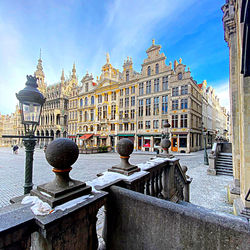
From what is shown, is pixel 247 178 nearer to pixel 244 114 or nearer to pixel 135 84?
pixel 244 114

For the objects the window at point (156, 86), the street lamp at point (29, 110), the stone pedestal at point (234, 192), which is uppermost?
the window at point (156, 86)

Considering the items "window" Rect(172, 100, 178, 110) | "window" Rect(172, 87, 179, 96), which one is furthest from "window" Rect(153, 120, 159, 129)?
"window" Rect(172, 87, 179, 96)

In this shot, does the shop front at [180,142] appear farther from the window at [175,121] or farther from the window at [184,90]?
the window at [184,90]

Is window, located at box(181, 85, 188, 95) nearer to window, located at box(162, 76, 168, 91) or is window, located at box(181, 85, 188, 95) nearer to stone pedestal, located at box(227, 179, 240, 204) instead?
window, located at box(162, 76, 168, 91)

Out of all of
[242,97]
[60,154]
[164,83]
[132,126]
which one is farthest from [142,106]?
[60,154]

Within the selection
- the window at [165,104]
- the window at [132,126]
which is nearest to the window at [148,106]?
the window at [165,104]

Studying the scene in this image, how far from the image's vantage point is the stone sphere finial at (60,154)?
1.37 metres

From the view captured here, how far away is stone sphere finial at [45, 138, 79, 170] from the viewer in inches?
53.9

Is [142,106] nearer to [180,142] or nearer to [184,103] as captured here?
[184,103]

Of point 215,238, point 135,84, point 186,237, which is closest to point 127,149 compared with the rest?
point 186,237

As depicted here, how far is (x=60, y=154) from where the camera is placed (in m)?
1.37

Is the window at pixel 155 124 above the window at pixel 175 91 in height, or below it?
below

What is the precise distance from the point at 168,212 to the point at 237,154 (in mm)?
5862

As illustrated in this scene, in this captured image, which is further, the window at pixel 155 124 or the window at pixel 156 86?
the window at pixel 156 86
